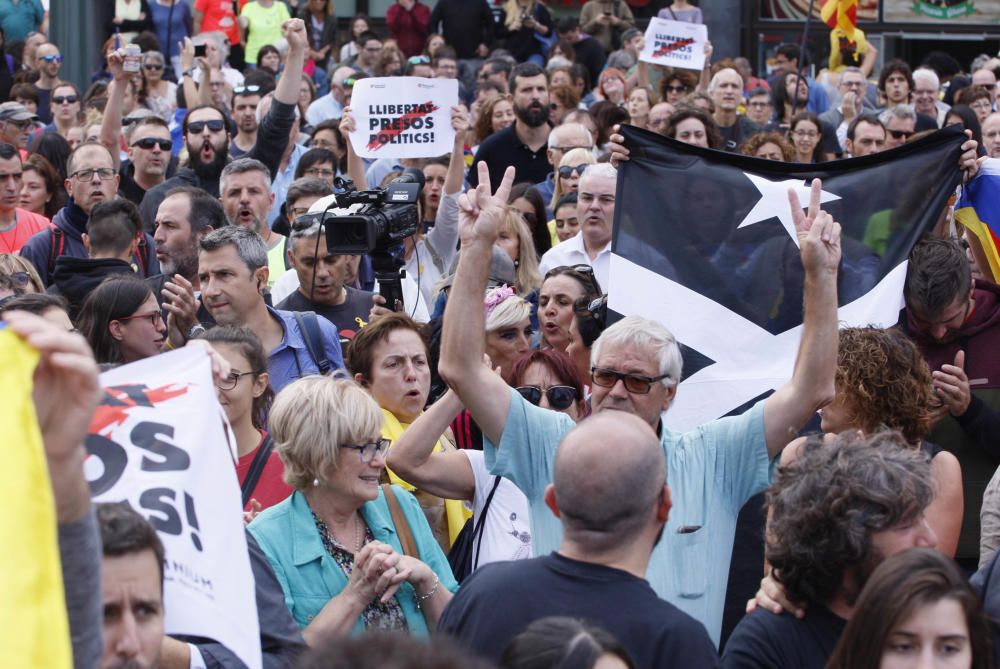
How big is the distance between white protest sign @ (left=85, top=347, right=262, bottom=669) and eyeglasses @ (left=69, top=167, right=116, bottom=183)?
4.92m

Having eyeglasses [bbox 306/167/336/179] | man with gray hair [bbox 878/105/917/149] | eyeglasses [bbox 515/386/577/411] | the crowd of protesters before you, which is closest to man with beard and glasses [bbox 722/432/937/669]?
the crowd of protesters

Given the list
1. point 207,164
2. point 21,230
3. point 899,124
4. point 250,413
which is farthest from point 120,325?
point 899,124

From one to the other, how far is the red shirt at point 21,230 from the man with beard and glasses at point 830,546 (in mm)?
5700

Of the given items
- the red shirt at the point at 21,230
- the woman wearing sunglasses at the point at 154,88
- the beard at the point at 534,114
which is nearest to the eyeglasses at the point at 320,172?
the red shirt at the point at 21,230

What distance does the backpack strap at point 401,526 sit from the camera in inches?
163

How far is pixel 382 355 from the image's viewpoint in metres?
5.16

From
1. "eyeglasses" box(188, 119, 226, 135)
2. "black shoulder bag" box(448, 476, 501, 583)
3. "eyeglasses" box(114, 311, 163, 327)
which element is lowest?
"black shoulder bag" box(448, 476, 501, 583)

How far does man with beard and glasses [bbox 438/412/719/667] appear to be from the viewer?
2951mm

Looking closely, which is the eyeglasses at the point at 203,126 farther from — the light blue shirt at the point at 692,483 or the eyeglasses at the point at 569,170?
the light blue shirt at the point at 692,483

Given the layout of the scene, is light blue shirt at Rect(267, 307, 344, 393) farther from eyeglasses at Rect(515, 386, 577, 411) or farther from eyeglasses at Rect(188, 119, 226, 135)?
eyeglasses at Rect(188, 119, 226, 135)

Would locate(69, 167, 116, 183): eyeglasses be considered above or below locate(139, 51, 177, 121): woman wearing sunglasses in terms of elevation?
below

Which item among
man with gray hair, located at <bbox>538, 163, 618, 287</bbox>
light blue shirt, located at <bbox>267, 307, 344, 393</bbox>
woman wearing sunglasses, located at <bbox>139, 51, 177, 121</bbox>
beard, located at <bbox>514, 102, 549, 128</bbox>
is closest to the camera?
light blue shirt, located at <bbox>267, 307, 344, 393</bbox>

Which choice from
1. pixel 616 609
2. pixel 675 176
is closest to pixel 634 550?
pixel 616 609

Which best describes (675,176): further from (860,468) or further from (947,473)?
(860,468)
